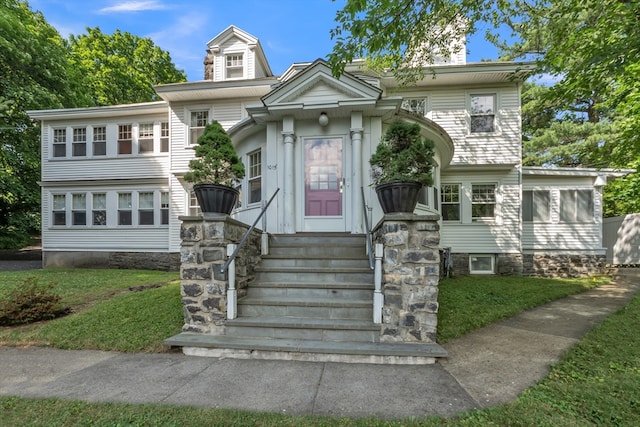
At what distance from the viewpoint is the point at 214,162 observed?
15.0 feet

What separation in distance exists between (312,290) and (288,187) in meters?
2.52

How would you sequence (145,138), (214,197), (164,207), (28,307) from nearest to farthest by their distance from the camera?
(214,197)
(28,307)
(164,207)
(145,138)

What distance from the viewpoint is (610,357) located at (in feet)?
11.4

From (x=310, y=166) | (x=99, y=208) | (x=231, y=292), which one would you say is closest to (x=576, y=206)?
(x=310, y=166)

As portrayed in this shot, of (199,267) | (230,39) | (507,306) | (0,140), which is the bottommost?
(507,306)

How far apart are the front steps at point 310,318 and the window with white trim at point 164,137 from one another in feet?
28.8

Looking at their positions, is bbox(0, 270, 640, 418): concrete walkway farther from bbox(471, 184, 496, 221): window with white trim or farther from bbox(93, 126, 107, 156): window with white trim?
bbox(93, 126, 107, 156): window with white trim

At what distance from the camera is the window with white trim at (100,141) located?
38.5ft

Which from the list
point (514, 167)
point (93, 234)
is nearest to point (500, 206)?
point (514, 167)

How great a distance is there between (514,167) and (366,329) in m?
8.98

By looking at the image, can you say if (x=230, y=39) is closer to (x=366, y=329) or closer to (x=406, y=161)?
(x=406, y=161)

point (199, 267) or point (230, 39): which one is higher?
point (230, 39)

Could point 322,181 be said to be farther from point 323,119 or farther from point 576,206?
point 576,206

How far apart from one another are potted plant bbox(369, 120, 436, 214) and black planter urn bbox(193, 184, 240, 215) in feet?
7.25
